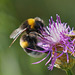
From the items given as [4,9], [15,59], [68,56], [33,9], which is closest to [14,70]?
[15,59]

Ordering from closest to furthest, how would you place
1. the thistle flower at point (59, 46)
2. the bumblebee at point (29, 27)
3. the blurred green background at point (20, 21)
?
1. the thistle flower at point (59, 46)
2. the bumblebee at point (29, 27)
3. the blurred green background at point (20, 21)

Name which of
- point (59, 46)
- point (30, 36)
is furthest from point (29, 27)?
point (59, 46)

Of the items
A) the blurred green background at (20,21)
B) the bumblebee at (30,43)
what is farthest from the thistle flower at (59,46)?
the blurred green background at (20,21)

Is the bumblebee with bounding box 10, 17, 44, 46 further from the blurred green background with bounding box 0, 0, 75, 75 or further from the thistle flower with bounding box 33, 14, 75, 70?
the blurred green background with bounding box 0, 0, 75, 75

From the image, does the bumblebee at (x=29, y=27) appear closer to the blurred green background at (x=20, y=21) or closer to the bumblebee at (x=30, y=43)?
the bumblebee at (x=30, y=43)

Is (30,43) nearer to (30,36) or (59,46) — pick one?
(30,36)

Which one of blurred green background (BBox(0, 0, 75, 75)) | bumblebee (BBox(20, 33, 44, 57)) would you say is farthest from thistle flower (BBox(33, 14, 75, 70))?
blurred green background (BBox(0, 0, 75, 75))
